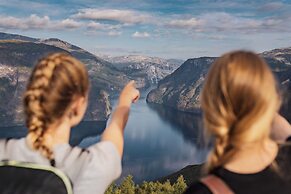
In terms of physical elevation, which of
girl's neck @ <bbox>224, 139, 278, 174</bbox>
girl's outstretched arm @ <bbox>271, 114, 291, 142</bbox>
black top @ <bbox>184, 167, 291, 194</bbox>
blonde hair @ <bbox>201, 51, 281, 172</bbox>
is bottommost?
black top @ <bbox>184, 167, 291, 194</bbox>

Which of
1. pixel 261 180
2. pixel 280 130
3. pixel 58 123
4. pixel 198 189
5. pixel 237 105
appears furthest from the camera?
pixel 280 130

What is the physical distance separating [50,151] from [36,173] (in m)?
0.26

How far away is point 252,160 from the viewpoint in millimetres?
3668

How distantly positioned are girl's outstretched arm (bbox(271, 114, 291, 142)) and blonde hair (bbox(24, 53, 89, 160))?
6.71ft

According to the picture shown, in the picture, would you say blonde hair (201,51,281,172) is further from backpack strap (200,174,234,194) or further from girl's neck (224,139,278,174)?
backpack strap (200,174,234,194)

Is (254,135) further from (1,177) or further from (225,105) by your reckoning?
(1,177)

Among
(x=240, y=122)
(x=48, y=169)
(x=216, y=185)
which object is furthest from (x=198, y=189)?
→ (x=48, y=169)

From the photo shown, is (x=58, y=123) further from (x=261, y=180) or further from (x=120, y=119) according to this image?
(x=261, y=180)

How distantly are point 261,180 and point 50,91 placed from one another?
6.98ft

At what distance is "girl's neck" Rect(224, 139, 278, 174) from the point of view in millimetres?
3604

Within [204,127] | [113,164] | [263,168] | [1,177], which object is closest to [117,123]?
[113,164]

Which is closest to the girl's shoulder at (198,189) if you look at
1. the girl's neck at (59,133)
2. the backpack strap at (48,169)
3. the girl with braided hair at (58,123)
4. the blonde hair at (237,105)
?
the blonde hair at (237,105)

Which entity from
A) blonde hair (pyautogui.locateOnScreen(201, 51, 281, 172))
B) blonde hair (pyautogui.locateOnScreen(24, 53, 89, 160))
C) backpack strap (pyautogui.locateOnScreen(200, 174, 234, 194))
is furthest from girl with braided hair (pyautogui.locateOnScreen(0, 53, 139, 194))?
blonde hair (pyautogui.locateOnScreen(201, 51, 281, 172))

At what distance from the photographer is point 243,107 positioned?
3490 millimetres
